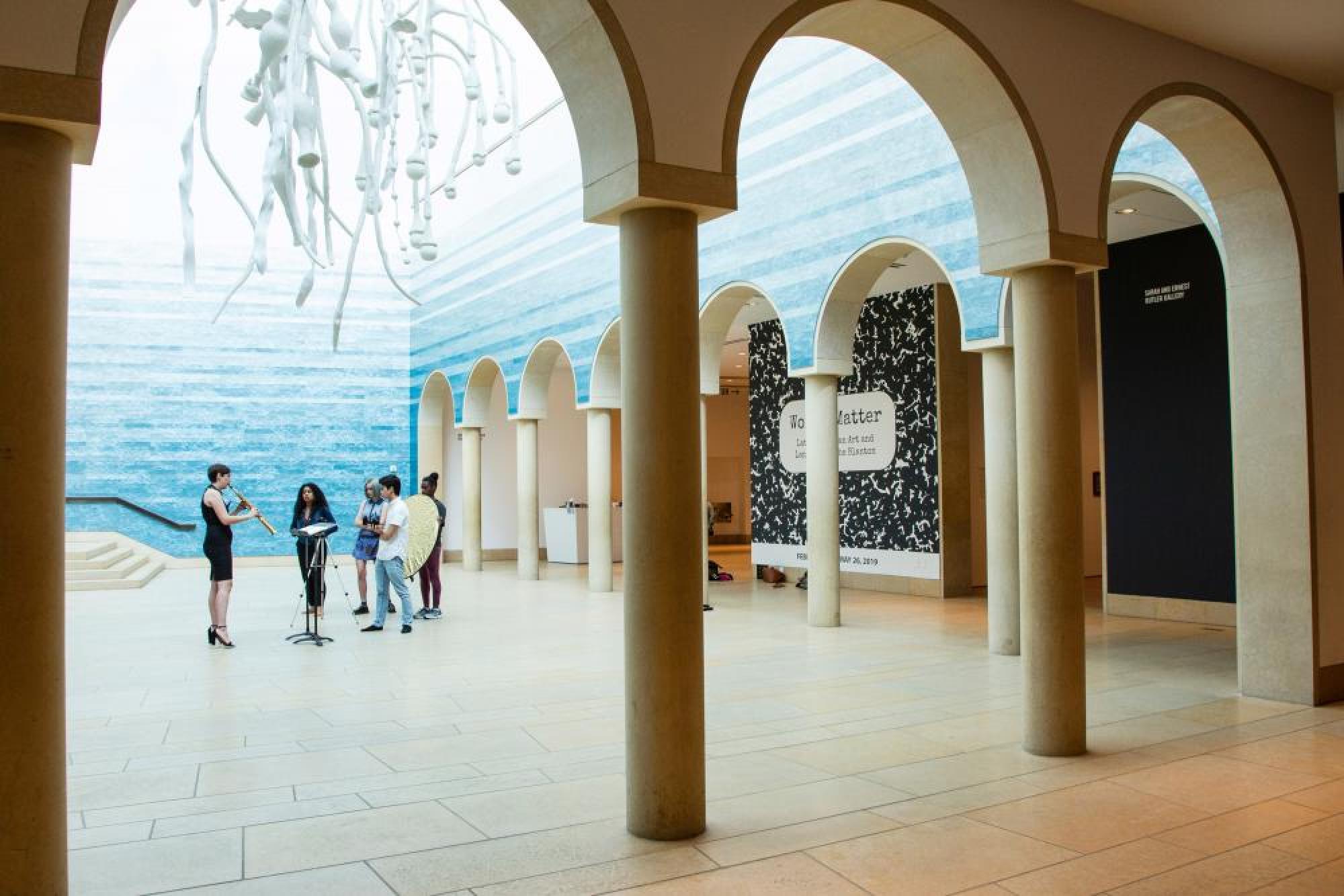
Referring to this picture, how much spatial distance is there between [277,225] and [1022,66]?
18664 mm

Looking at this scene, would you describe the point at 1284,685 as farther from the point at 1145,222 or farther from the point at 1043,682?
the point at 1145,222

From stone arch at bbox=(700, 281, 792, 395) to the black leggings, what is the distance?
4.53m

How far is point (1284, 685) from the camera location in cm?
679

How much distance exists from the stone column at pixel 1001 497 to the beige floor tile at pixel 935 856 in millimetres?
4971

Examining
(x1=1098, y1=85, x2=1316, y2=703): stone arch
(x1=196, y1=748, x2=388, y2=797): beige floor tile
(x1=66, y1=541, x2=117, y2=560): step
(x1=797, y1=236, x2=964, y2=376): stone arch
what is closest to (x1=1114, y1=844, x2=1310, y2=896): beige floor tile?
(x1=1098, y1=85, x2=1316, y2=703): stone arch

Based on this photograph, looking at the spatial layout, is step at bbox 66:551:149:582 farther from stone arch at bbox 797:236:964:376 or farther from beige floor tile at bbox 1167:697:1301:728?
beige floor tile at bbox 1167:697:1301:728

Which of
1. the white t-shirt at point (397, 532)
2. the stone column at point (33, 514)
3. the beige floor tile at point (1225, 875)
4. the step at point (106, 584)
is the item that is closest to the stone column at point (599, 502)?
the white t-shirt at point (397, 532)

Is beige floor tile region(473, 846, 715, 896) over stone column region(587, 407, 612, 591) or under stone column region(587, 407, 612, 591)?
under

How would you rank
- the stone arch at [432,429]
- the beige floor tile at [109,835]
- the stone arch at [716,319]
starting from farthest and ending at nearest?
the stone arch at [432,429] → the stone arch at [716,319] → the beige floor tile at [109,835]

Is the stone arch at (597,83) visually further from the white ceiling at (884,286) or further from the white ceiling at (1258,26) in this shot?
the white ceiling at (884,286)

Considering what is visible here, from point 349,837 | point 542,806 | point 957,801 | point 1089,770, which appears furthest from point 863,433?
point 349,837

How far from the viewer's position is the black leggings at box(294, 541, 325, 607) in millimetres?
10070

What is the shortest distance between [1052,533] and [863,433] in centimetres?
910

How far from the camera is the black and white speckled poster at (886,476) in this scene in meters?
13.6
